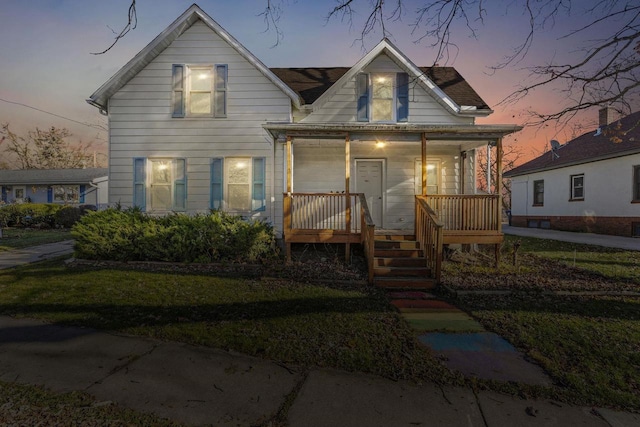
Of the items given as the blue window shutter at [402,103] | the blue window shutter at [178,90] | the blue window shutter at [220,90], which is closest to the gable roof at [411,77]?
the blue window shutter at [402,103]

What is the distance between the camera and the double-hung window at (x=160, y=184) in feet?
33.2

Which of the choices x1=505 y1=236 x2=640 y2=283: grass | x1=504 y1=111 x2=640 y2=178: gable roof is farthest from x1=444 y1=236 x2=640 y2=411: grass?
x1=504 y1=111 x2=640 y2=178: gable roof

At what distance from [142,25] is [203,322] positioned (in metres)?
3.86

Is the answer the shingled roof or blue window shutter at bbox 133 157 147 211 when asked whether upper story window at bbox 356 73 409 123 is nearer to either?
the shingled roof

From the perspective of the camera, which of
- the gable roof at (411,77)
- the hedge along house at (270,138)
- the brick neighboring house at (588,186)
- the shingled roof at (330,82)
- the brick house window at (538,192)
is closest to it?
the hedge along house at (270,138)

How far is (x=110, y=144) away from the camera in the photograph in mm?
10070

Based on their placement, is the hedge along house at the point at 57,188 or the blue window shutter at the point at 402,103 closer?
the blue window shutter at the point at 402,103

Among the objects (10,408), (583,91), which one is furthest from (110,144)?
(583,91)

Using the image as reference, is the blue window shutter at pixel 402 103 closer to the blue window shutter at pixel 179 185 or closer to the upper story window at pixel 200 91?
the upper story window at pixel 200 91

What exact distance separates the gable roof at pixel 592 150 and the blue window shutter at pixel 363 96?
Answer: 747 centimetres

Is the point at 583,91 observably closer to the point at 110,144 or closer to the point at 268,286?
the point at 268,286

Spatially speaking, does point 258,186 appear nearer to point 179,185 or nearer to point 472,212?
point 179,185

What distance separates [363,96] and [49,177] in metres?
27.3

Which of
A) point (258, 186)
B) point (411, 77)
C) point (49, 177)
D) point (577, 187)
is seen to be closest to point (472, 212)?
point (411, 77)
